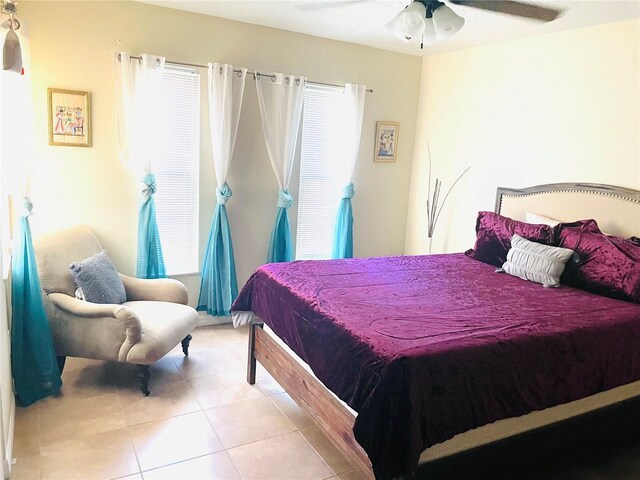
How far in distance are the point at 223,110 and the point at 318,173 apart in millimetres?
1064

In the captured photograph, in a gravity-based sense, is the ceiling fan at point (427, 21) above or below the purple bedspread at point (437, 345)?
above

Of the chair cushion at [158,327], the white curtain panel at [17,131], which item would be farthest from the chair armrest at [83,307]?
the white curtain panel at [17,131]

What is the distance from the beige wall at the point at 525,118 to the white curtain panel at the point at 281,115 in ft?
4.50

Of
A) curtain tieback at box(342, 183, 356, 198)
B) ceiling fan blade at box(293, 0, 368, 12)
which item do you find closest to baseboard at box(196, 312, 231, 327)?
curtain tieback at box(342, 183, 356, 198)

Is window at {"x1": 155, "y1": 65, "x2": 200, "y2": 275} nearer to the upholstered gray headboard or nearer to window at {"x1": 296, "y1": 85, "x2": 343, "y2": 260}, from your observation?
window at {"x1": 296, "y1": 85, "x2": 343, "y2": 260}

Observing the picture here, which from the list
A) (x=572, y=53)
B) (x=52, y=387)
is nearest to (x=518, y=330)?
(x=572, y=53)

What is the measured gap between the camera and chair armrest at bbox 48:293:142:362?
2816mm

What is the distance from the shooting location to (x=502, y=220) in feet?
11.8

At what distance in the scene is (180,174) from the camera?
3836 millimetres

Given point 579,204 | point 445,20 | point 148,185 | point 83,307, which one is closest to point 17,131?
point 148,185

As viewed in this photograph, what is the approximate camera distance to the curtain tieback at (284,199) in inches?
163

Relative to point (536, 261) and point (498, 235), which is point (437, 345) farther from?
point (498, 235)

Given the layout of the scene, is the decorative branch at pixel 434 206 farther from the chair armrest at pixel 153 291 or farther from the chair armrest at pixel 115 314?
the chair armrest at pixel 115 314

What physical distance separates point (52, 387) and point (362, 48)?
11.6 ft
